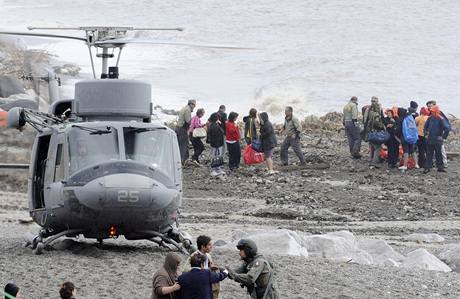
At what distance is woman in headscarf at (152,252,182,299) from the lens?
39.7 feet

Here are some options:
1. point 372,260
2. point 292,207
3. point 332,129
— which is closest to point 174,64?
point 332,129

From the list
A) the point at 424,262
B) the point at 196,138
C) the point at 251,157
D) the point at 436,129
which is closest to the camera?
the point at 424,262

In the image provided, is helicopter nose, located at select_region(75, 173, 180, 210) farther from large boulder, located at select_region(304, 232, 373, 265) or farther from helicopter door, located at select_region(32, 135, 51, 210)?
large boulder, located at select_region(304, 232, 373, 265)

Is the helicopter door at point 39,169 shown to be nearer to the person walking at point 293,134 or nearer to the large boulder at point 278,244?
the large boulder at point 278,244

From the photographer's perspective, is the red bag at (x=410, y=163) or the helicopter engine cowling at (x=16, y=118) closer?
the helicopter engine cowling at (x=16, y=118)

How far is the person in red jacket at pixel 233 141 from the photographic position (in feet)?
97.8

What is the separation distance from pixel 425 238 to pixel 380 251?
2663mm

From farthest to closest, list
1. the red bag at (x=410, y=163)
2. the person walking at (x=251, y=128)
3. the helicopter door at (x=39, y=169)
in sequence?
the person walking at (x=251, y=128), the red bag at (x=410, y=163), the helicopter door at (x=39, y=169)

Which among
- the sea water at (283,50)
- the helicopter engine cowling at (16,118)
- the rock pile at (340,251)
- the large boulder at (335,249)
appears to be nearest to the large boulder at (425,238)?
the rock pile at (340,251)

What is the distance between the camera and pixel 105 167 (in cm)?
1734

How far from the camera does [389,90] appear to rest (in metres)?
54.7

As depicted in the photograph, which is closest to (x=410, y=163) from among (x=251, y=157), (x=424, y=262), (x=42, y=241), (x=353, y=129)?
(x=353, y=129)

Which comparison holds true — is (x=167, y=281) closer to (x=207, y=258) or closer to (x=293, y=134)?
(x=207, y=258)

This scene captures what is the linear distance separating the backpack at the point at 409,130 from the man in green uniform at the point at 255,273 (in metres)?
17.1
